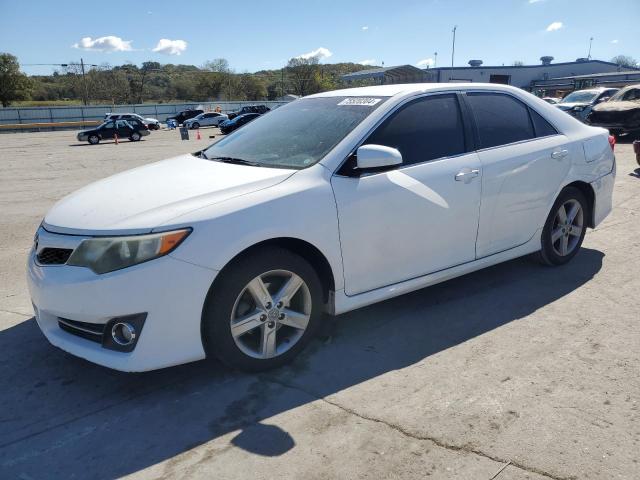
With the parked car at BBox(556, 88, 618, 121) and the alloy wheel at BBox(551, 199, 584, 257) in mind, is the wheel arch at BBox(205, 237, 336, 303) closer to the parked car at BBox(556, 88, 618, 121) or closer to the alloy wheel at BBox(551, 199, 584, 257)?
the alloy wheel at BBox(551, 199, 584, 257)

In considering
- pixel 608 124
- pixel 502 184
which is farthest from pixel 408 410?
pixel 608 124

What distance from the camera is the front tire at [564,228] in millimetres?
4574

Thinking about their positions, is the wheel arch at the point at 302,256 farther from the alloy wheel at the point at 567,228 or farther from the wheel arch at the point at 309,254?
the alloy wheel at the point at 567,228

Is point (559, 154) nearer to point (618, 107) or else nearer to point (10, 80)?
point (618, 107)

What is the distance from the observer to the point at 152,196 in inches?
118

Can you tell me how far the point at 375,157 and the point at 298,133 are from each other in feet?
2.63

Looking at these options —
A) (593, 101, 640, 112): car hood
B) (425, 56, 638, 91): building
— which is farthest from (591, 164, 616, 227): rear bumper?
(425, 56, 638, 91): building

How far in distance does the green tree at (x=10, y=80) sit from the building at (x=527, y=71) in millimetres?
51721

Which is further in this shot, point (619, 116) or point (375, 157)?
point (619, 116)

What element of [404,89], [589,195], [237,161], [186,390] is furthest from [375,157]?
[589,195]

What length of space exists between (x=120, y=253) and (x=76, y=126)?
164ft

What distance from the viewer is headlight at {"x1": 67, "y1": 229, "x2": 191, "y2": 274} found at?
2627 millimetres

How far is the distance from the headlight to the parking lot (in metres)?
0.79

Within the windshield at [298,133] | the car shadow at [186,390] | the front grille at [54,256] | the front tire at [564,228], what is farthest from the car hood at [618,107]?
the front grille at [54,256]
